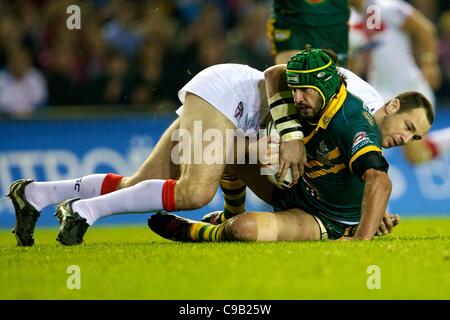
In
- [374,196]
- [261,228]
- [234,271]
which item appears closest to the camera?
[234,271]

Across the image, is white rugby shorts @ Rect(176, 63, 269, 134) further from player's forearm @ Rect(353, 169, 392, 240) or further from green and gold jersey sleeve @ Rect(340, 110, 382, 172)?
player's forearm @ Rect(353, 169, 392, 240)

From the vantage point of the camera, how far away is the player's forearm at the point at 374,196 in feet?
20.1

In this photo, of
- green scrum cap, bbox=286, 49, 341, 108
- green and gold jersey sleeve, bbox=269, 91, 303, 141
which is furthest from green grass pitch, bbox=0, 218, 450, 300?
green scrum cap, bbox=286, 49, 341, 108

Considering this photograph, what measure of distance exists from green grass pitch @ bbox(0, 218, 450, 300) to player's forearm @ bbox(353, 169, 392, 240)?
0.16m

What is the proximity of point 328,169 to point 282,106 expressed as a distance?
0.54 metres

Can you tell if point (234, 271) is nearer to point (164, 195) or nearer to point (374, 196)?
point (374, 196)

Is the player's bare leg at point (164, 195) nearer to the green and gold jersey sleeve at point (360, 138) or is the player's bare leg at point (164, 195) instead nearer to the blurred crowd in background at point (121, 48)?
the green and gold jersey sleeve at point (360, 138)

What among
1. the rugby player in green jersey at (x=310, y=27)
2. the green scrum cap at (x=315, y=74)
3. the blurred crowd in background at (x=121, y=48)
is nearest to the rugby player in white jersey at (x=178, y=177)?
the green scrum cap at (x=315, y=74)

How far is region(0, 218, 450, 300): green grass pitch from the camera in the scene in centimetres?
474

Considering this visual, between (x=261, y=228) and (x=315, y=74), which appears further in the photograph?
(x=261, y=228)

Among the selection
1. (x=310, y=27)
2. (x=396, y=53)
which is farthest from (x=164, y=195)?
(x=396, y=53)

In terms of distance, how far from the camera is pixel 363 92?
7.19 metres

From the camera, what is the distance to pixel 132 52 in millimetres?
13242
